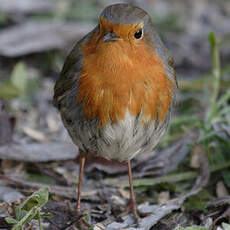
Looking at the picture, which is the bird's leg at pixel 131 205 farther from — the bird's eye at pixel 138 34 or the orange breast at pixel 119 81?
the bird's eye at pixel 138 34

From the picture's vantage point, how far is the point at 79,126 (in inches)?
150

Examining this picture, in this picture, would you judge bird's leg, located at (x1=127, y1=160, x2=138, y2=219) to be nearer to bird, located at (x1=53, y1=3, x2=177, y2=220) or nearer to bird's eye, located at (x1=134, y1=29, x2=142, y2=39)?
bird, located at (x1=53, y1=3, x2=177, y2=220)

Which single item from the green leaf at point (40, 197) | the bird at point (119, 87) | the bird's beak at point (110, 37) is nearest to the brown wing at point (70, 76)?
the bird at point (119, 87)

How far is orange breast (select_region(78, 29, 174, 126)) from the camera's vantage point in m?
3.51

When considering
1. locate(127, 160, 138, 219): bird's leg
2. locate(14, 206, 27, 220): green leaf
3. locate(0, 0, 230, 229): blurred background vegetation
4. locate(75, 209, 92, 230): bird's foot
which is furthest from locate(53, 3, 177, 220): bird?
locate(0, 0, 230, 229): blurred background vegetation

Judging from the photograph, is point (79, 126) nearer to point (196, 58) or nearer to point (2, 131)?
point (2, 131)

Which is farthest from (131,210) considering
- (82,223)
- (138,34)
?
(138,34)

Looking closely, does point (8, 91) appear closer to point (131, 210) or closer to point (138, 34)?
point (131, 210)

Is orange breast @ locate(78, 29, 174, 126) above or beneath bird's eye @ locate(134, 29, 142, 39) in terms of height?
beneath

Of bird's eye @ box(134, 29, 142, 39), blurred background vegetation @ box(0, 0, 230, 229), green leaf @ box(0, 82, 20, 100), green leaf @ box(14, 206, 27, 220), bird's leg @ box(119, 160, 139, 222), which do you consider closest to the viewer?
green leaf @ box(14, 206, 27, 220)

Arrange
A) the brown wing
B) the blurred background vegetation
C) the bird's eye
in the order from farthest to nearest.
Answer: the blurred background vegetation < the brown wing < the bird's eye

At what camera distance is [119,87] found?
3.54 metres

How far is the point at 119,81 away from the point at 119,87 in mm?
39


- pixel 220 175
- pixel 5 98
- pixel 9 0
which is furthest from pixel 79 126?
pixel 9 0
